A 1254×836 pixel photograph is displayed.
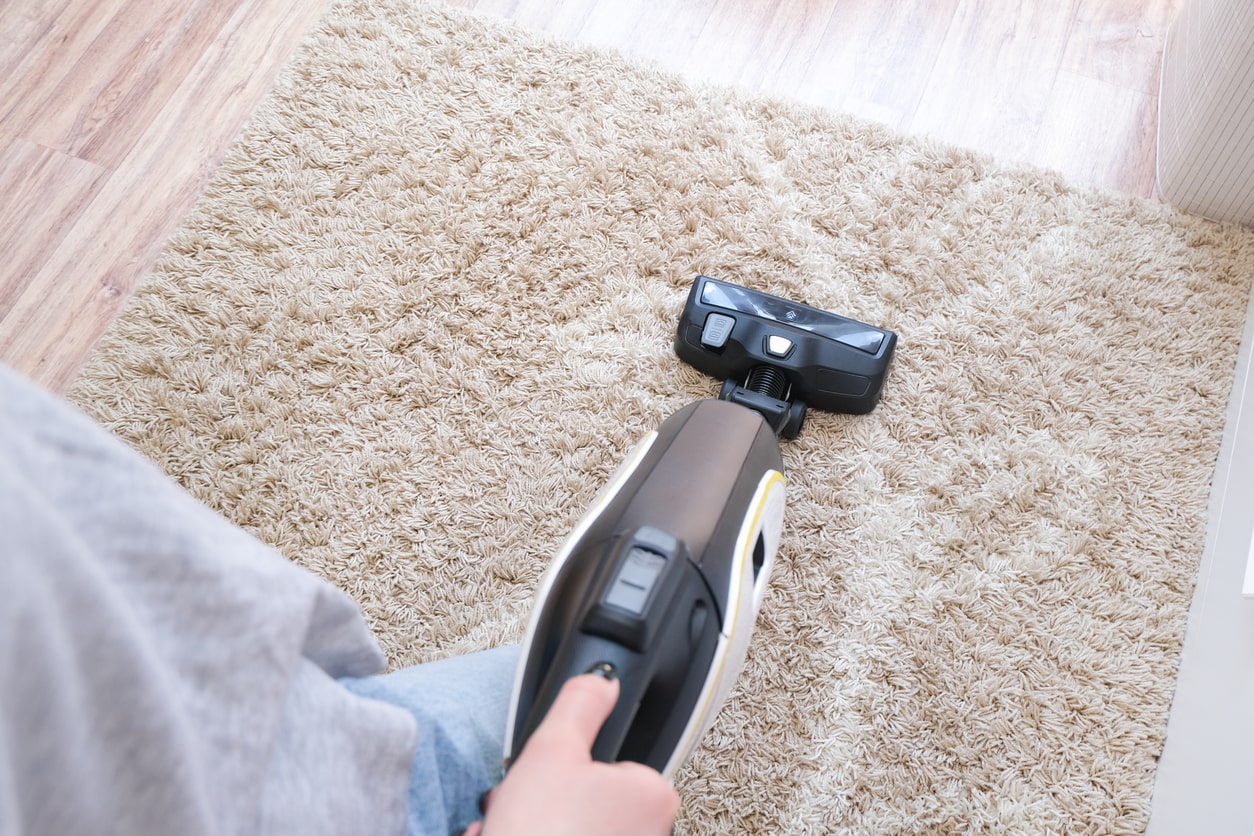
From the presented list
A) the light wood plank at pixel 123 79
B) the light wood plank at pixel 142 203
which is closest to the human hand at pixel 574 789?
the light wood plank at pixel 142 203

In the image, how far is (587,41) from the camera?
133 cm

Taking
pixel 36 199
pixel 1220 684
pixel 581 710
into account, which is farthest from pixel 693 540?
pixel 36 199

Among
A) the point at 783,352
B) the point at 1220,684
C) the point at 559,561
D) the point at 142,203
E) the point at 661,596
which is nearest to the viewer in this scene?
the point at 661,596

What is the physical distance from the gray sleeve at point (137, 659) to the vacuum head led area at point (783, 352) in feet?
2.31

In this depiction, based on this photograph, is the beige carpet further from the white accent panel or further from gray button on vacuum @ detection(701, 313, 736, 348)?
the white accent panel

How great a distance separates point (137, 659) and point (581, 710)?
0.95ft

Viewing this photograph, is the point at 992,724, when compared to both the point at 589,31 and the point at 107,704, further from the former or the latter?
the point at 589,31

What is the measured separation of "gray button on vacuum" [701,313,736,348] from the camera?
3.51ft

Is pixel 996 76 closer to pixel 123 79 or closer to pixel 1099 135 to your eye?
pixel 1099 135

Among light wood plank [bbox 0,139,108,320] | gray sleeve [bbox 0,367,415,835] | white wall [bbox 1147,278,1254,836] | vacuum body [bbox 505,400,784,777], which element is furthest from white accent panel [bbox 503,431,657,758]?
light wood plank [bbox 0,139,108,320]

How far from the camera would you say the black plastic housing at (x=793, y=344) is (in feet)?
3.48

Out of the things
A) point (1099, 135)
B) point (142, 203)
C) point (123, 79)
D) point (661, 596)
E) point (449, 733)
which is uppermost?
point (1099, 135)

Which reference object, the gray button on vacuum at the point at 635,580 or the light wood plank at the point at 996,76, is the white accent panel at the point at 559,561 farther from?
the light wood plank at the point at 996,76

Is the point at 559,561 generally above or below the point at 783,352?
below
